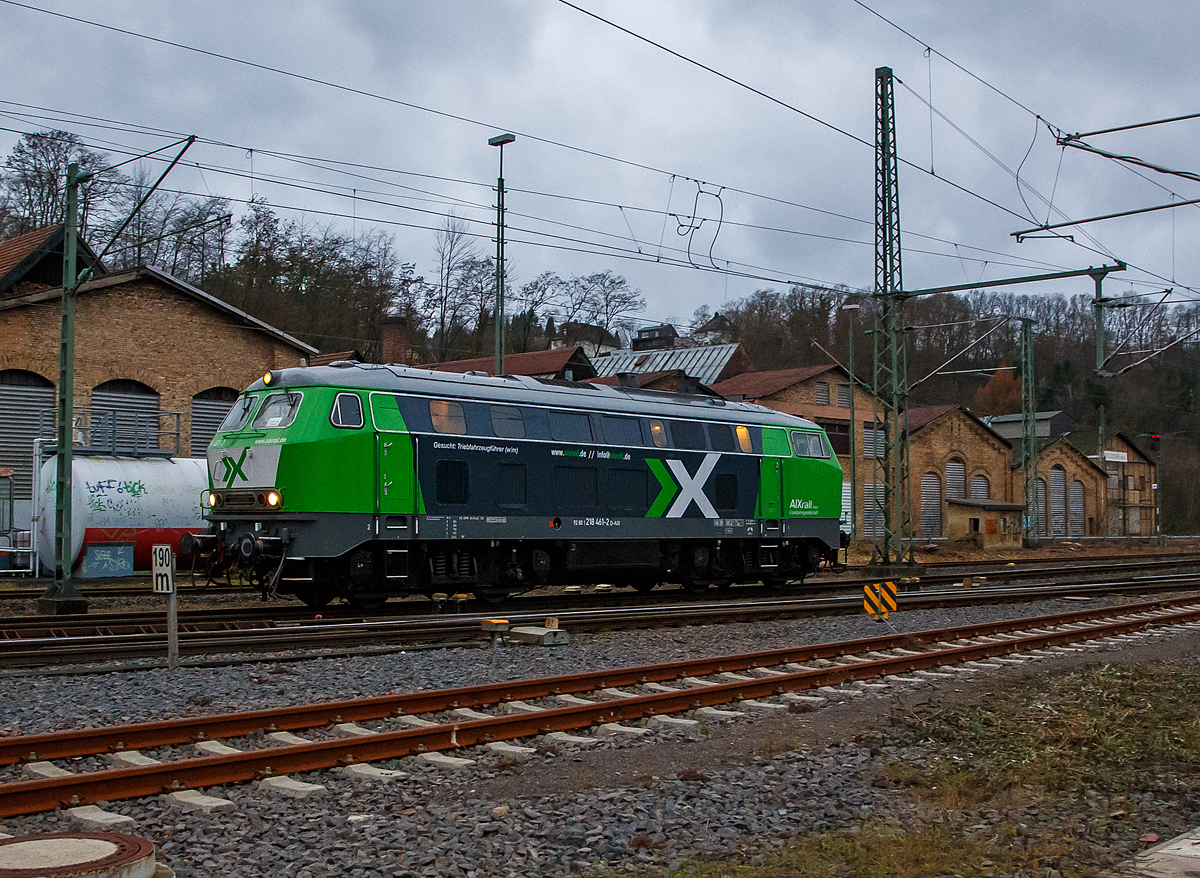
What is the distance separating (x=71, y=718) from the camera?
28.7 feet

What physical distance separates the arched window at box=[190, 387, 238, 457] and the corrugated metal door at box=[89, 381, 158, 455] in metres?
1.16

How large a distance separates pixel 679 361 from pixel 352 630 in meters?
48.4

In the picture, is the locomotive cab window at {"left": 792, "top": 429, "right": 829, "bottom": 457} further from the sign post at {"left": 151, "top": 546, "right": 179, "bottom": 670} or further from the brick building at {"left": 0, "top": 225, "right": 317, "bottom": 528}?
the brick building at {"left": 0, "top": 225, "right": 317, "bottom": 528}

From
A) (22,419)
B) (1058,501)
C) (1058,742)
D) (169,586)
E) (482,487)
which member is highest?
(22,419)

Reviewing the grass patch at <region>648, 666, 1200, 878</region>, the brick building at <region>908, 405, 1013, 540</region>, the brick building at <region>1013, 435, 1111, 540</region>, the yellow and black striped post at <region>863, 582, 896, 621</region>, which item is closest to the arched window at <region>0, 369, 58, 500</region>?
the yellow and black striped post at <region>863, 582, 896, 621</region>

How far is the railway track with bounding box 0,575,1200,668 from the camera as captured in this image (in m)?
12.2

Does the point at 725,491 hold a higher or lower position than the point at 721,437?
lower

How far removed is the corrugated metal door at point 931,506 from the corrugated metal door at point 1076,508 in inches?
485

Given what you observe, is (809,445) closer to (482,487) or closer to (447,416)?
(482,487)

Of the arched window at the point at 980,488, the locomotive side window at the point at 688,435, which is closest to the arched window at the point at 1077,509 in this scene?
the arched window at the point at 980,488

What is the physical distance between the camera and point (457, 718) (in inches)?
360

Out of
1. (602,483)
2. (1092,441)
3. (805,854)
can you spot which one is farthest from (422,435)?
(1092,441)

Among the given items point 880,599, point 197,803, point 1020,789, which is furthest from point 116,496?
point 1020,789

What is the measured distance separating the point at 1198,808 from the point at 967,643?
25.7 feet
